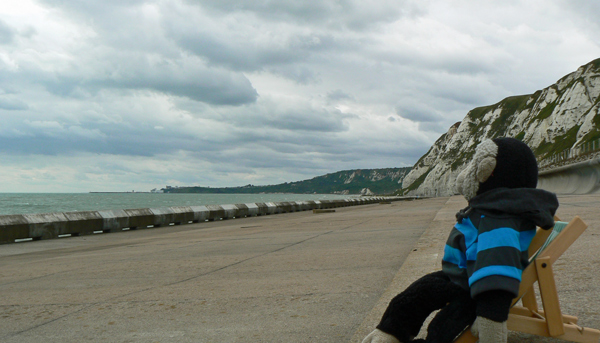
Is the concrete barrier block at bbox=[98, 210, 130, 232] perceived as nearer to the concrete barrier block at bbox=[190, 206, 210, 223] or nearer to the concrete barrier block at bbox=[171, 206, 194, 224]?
the concrete barrier block at bbox=[171, 206, 194, 224]

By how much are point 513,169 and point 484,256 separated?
0.57 m

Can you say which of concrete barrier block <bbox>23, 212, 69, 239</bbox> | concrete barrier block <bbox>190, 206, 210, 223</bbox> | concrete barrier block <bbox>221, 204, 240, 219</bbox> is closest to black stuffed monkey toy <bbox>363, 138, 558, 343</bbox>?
concrete barrier block <bbox>23, 212, 69, 239</bbox>

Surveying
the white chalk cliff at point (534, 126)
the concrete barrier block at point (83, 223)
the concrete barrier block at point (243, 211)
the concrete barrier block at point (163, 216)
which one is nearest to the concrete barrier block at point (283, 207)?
the concrete barrier block at point (243, 211)

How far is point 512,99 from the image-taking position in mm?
177625

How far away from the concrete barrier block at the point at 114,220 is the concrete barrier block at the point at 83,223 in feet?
0.47

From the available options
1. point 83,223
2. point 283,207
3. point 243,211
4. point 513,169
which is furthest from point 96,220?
point 513,169

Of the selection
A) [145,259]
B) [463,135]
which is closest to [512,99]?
[463,135]

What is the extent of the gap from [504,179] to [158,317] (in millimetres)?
2752

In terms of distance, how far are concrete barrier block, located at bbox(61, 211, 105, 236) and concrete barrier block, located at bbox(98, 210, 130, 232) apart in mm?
143

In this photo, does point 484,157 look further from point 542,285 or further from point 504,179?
point 542,285

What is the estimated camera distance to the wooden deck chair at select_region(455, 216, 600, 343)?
239 centimetres

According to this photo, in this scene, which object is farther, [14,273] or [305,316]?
[14,273]

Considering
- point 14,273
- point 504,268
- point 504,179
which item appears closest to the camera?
point 504,268

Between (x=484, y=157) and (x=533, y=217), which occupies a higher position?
(x=484, y=157)
